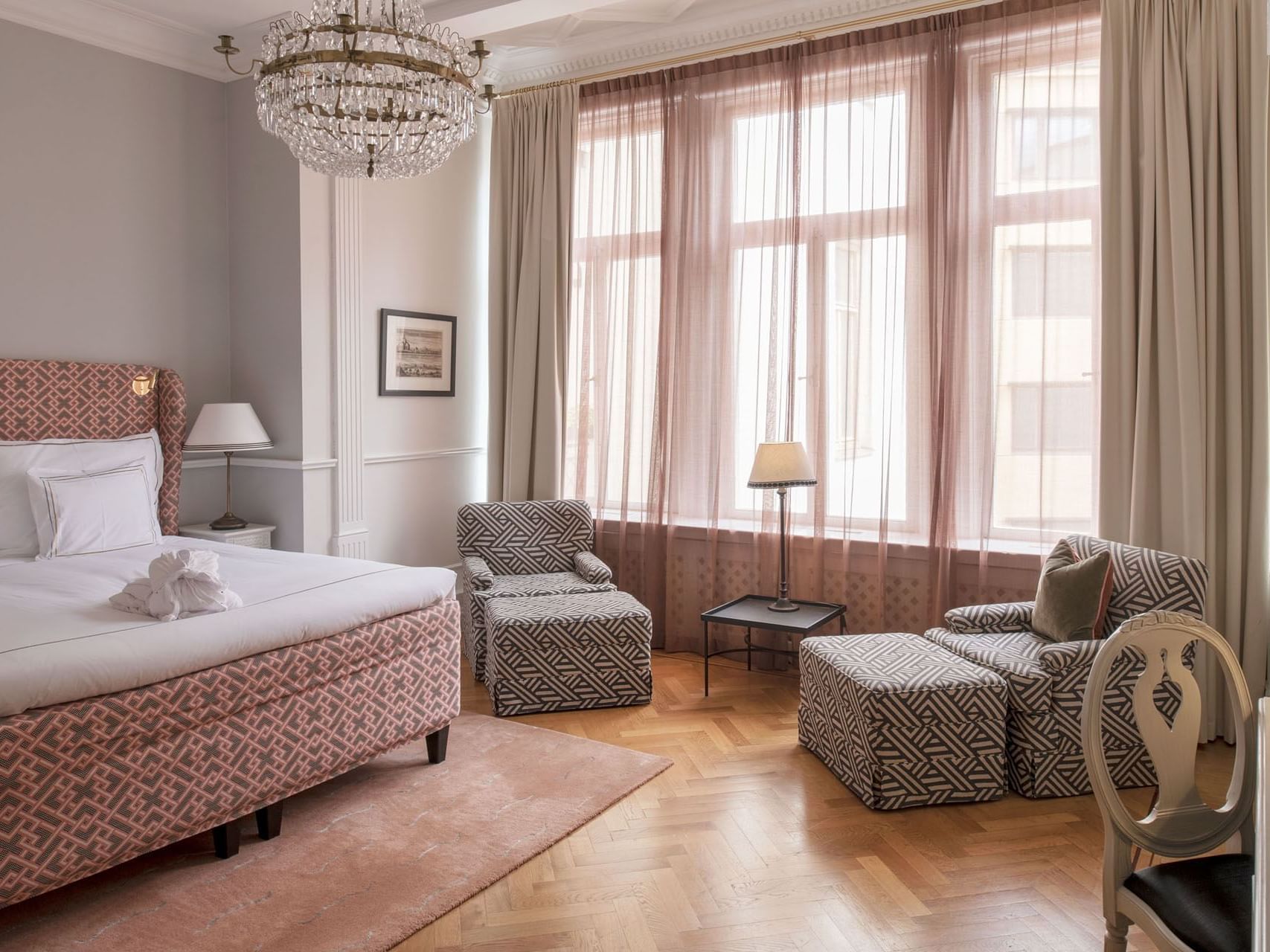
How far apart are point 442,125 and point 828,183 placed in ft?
7.92

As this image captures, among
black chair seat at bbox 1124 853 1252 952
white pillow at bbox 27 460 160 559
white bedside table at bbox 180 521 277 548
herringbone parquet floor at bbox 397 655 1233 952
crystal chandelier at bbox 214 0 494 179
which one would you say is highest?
crystal chandelier at bbox 214 0 494 179

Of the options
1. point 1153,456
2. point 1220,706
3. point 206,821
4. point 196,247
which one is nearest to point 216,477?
point 196,247

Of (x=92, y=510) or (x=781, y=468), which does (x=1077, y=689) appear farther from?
(x=92, y=510)

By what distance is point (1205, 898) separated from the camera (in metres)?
1.65

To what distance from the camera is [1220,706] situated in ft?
12.5

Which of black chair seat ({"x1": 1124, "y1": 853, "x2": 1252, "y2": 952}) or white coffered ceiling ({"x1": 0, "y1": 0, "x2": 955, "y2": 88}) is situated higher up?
white coffered ceiling ({"x1": 0, "y1": 0, "x2": 955, "y2": 88})

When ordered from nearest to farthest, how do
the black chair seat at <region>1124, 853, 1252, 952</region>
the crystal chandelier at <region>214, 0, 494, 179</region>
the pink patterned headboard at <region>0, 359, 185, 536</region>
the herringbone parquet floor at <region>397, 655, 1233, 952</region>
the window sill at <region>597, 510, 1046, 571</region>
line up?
1. the black chair seat at <region>1124, 853, 1252, 952</region>
2. the herringbone parquet floor at <region>397, 655, 1233, 952</region>
3. the crystal chandelier at <region>214, 0, 494, 179</region>
4. the pink patterned headboard at <region>0, 359, 185, 536</region>
5. the window sill at <region>597, 510, 1046, 571</region>

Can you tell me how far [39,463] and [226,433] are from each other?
764 mm

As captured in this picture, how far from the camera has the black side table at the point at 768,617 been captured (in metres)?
4.09

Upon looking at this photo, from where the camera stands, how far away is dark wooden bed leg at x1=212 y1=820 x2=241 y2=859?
110 inches

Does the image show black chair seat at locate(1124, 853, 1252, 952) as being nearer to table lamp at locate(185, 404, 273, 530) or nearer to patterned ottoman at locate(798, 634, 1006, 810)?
patterned ottoman at locate(798, 634, 1006, 810)

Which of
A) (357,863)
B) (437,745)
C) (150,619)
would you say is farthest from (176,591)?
(437,745)

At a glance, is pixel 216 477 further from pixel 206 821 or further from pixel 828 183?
pixel 828 183

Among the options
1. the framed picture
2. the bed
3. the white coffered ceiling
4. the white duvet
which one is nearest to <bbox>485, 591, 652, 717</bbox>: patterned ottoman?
the bed
